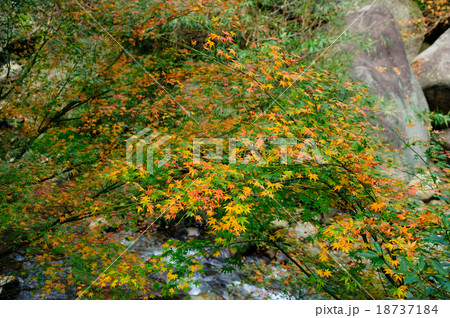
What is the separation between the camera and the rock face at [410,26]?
1123 cm

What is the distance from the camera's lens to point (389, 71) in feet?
30.5

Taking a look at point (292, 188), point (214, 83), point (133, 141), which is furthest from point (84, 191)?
point (292, 188)

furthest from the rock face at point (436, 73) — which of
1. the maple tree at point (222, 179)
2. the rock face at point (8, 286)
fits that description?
the rock face at point (8, 286)

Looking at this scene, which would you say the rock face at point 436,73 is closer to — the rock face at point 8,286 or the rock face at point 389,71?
the rock face at point 389,71

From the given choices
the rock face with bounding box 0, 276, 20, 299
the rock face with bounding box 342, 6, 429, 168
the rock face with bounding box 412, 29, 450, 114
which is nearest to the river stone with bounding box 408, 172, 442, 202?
the rock face with bounding box 342, 6, 429, 168

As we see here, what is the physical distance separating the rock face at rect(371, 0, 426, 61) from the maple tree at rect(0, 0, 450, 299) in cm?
858

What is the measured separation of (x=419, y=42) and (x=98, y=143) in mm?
11492

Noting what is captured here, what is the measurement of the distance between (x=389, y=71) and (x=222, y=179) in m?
8.30

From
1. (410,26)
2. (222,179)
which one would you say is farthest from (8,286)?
(410,26)

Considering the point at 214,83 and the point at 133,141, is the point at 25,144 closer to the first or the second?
the point at 133,141

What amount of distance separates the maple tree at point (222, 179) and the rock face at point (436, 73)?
707 cm

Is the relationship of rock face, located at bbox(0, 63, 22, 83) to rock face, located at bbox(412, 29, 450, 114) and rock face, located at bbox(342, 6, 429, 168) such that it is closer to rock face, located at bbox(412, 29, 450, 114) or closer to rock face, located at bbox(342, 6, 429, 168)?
rock face, located at bbox(342, 6, 429, 168)

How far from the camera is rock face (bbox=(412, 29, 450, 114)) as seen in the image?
9.77 metres

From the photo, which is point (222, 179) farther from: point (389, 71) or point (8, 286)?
point (389, 71)
